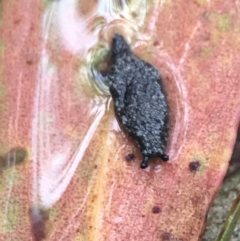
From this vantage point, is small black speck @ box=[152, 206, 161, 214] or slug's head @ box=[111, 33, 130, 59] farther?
slug's head @ box=[111, 33, 130, 59]

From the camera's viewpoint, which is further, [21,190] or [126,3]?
[126,3]

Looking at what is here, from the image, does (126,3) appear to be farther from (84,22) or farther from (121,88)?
(121,88)

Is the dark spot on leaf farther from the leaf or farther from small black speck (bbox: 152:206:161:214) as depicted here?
the leaf

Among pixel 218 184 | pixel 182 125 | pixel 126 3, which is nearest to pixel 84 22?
pixel 126 3

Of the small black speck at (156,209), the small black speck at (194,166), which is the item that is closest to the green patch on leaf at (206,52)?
the small black speck at (194,166)

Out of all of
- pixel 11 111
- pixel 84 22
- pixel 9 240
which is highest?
pixel 84 22

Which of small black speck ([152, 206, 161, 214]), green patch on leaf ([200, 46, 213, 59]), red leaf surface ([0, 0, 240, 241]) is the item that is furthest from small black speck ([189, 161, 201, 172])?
green patch on leaf ([200, 46, 213, 59])

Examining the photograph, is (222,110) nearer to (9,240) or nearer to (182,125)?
(182,125)

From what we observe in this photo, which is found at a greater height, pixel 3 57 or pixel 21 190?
pixel 3 57
